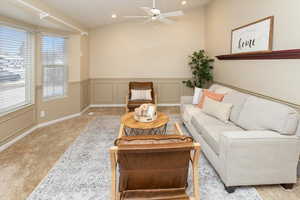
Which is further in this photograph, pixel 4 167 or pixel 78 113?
pixel 78 113

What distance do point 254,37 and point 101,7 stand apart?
3.04 meters

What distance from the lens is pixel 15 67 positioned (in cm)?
350

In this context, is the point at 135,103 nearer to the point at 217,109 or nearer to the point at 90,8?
→ the point at 217,109

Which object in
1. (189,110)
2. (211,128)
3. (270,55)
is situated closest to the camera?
(211,128)

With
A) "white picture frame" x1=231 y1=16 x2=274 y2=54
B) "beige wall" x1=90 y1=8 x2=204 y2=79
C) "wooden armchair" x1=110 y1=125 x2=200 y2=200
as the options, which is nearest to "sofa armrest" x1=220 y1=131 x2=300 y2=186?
"wooden armchair" x1=110 y1=125 x2=200 y2=200

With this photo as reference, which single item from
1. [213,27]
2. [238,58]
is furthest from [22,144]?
[213,27]

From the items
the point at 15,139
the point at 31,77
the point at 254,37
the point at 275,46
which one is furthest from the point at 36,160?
the point at 254,37

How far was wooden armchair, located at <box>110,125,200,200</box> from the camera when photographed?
1377mm

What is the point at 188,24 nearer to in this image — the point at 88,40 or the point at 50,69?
the point at 88,40

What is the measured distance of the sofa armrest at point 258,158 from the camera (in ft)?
6.58

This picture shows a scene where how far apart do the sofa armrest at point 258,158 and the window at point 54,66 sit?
3958 millimetres

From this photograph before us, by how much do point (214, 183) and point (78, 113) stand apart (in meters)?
4.02

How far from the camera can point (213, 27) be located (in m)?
5.30

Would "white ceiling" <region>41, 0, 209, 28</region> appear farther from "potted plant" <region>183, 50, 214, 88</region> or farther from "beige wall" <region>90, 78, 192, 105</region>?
"beige wall" <region>90, 78, 192, 105</region>
